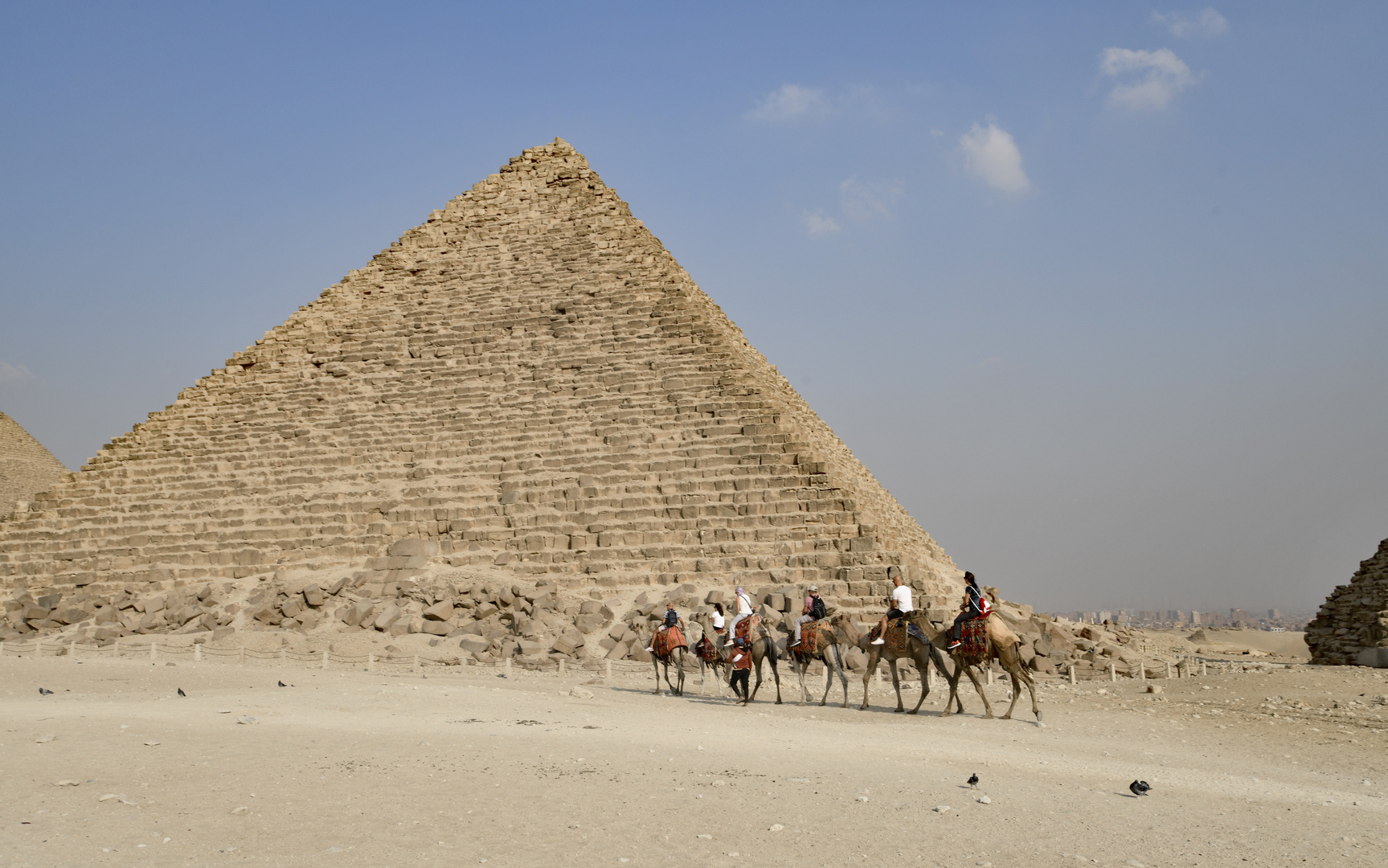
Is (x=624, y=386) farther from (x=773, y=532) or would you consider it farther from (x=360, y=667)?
(x=360, y=667)

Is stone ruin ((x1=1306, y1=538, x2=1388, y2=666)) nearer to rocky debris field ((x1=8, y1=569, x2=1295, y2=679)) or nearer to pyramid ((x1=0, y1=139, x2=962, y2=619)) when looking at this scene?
rocky debris field ((x1=8, y1=569, x2=1295, y2=679))

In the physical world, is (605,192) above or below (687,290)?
above

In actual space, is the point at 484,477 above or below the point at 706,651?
above

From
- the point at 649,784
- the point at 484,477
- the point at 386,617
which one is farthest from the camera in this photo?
the point at 484,477

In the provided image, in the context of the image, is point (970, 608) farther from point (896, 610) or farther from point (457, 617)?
point (457, 617)

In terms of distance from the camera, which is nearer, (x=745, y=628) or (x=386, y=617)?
(x=745, y=628)

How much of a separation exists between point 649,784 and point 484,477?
44.3 feet

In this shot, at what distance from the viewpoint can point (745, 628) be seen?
11094 millimetres

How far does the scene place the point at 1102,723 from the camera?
1009 cm

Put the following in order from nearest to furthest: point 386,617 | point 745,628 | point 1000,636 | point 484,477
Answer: point 1000,636 → point 745,628 → point 386,617 → point 484,477

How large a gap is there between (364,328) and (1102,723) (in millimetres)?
19111

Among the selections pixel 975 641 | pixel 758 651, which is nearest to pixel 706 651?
pixel 758 651

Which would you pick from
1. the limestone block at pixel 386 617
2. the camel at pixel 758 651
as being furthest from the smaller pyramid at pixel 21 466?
the camel at pixel 758 651

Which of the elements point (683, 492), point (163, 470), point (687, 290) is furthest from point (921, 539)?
point (163, 470)
